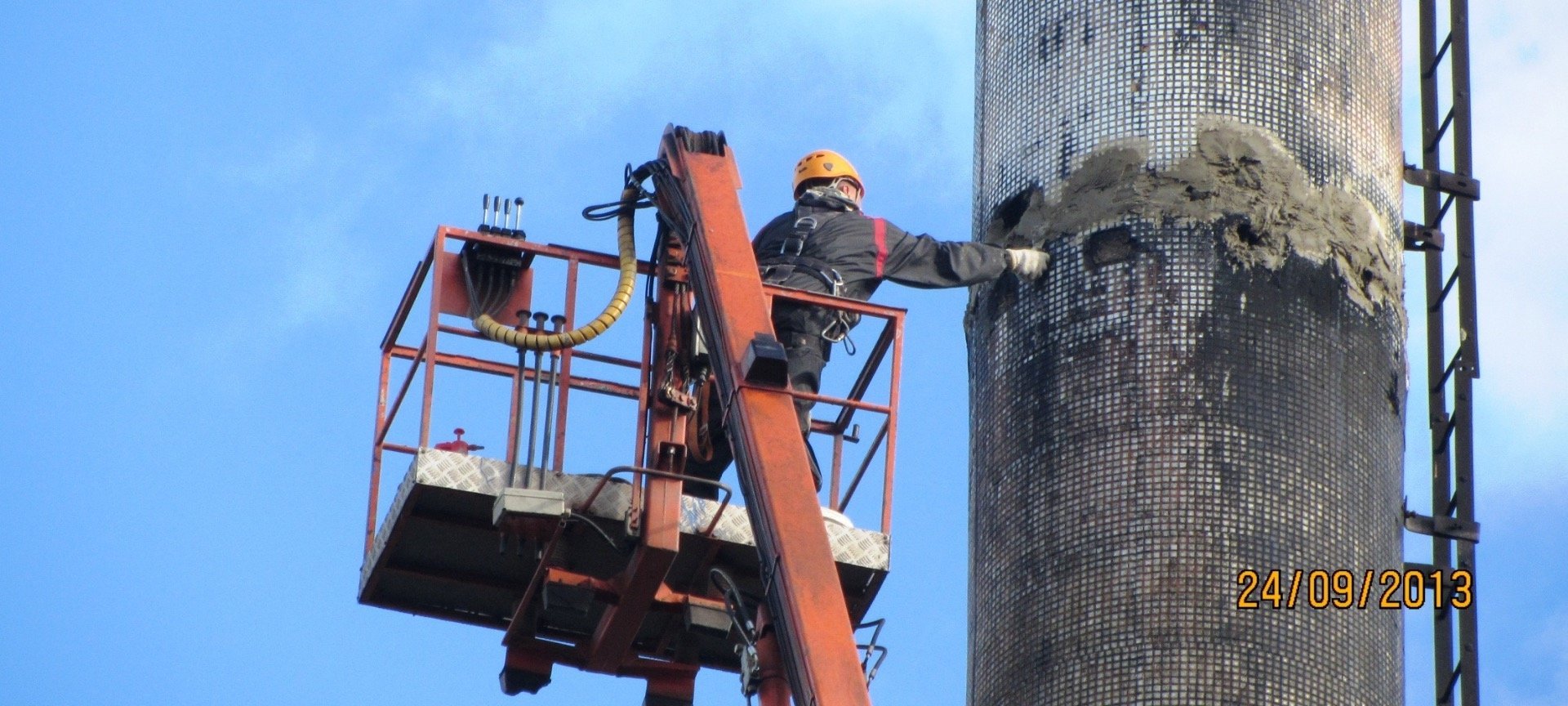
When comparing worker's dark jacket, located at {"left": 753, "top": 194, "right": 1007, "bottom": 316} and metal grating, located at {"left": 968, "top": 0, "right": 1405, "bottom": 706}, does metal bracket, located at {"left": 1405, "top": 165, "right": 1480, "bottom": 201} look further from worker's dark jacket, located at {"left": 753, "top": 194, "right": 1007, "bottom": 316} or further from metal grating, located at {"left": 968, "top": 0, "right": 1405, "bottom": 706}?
worker's dark jacket, located at {"left": 753, "top": 194, "right": 1007, "bottom": 316}

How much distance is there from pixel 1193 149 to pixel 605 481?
142 inches

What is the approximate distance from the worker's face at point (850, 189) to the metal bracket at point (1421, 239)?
3.39 metres

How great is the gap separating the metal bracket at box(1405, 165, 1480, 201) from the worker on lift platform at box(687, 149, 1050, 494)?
→ 2.69m

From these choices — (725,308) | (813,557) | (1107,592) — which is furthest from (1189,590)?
(725,308)

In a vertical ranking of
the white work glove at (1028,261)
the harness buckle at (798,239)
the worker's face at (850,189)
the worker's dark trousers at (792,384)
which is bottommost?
the worker's dark trousers at (792,384)

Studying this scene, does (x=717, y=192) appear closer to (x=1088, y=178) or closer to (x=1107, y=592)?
(x=1088, y=178)

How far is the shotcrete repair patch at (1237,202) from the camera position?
1416 cm

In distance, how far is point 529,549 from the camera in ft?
50.6

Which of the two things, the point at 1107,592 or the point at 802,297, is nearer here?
the point at 1107,592

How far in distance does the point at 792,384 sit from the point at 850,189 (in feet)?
5.29

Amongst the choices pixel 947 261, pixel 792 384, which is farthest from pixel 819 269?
pixel 947 261
